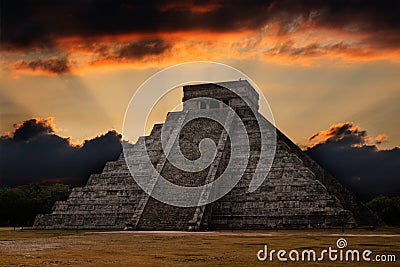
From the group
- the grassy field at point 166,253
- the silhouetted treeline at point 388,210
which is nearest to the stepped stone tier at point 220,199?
the grassy field at point 166,253

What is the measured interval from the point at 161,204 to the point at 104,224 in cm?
381

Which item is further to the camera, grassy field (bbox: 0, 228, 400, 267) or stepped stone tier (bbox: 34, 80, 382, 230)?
stepped stone tier (bbox: 34, 80, 382, 230)

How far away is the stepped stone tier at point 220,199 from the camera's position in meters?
30.7

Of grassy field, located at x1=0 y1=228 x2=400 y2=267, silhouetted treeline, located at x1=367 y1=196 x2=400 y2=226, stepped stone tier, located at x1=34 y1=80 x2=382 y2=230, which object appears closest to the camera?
grassy field, located at x1=0 y1=228 x2=400 y2=267

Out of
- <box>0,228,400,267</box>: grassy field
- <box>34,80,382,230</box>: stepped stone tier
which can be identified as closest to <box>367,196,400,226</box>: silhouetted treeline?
<box>34,80,382,230</box>: stepped stone tier

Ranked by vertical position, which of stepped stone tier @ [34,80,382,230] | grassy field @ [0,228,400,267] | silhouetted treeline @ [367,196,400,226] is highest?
silhouetted treeline @ [367,196,400,226]

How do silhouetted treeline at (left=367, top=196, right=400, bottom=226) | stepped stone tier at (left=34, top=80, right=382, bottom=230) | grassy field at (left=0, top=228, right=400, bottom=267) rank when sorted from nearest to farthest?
grassy field at (left=0, top=228, right=400, bottom=267) → stepped stone tier at (left=34, top=80, right=382, bottom=230) → silhouetted treeline at (left=367, top=196, right=400, bottom=226)

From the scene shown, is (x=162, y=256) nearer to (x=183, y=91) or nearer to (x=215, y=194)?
(x=215, y=194)

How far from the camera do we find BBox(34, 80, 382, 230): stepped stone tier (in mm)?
30734

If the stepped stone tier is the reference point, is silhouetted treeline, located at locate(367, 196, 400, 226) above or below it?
above

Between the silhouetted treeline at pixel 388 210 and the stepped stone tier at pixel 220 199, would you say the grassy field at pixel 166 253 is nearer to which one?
the stepped stone tier at pixel 220 199

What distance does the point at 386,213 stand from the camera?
48312 millimetres

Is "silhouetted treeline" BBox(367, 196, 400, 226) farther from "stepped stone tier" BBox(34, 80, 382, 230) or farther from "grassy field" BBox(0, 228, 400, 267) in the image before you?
"grassy field" BBox(0, 228, 400, 267)

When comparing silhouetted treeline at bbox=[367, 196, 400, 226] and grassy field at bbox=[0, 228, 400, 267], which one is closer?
grassy field at bbox=[0, 228, 400, 267]
